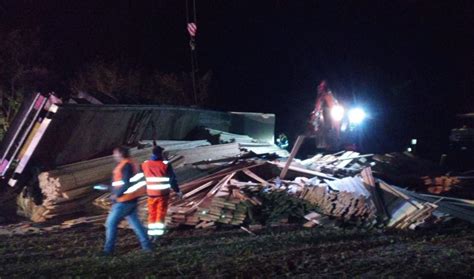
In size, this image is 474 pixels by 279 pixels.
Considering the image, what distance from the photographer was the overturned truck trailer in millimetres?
11141

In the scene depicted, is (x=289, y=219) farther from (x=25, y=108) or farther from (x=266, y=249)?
(x=25, y=108)

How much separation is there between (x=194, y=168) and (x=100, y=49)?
711 inches

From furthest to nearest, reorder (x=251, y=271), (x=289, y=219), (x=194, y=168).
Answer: (x=194, y=168) < (x=289, y=219) < (x=251, y=271)

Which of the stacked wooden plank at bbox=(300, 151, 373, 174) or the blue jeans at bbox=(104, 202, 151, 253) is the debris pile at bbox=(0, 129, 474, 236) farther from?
the blue jeans at bbox=(104, 202, 151, 253)

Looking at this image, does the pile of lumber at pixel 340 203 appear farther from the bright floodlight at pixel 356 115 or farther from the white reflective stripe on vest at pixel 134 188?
the bright floodlight at pixel 356 115

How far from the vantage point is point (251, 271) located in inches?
264

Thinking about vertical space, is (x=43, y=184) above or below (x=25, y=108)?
below

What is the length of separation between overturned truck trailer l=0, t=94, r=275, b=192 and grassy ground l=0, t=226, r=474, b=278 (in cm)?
229

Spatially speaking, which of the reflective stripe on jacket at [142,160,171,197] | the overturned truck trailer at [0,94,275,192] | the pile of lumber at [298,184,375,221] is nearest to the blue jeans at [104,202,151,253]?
the reflective stripe on jacket at [142,160,171,197]

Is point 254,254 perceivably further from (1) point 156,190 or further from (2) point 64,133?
(2) point 64,133

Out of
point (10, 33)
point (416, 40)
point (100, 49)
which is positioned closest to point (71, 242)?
point (10, 33)

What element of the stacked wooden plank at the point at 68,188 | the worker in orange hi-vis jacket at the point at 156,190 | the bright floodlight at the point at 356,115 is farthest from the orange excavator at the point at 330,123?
the worker in orange hi-vis jacket at the point at 156,190

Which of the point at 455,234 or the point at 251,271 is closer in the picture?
the point at 251,271

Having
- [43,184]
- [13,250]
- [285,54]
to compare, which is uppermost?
[285,54]
